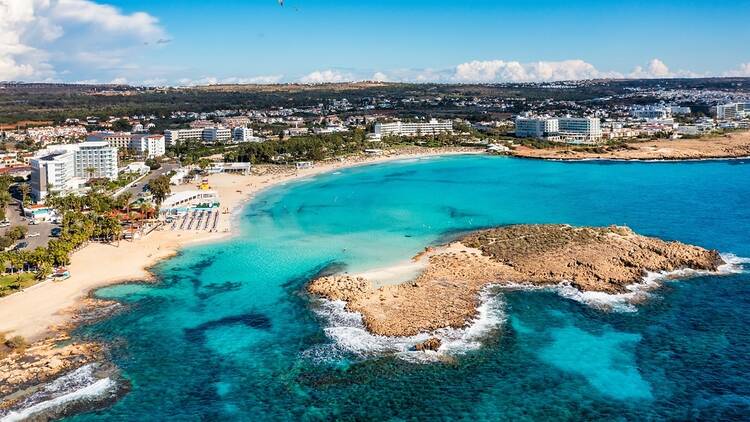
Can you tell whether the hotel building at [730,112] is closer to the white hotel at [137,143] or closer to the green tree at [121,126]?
the white hotel at [137,143]

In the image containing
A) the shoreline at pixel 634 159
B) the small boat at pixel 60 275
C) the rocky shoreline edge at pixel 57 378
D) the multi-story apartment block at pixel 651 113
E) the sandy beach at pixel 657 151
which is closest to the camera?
the rocky shoreline edge at pixel 57 378

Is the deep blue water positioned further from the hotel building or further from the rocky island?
the hotel building

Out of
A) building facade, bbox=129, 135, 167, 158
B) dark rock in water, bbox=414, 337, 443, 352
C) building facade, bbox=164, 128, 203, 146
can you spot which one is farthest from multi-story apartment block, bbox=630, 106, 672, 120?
dark rock in water, bbox=414, 337, 443, 352

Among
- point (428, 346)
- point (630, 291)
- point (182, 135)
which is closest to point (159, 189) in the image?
point (428, 346)

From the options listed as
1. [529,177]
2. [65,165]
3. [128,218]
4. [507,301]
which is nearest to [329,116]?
[529,177]

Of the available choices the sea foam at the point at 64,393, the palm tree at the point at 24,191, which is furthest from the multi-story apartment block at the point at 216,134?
the sea foam at the point at 64,393

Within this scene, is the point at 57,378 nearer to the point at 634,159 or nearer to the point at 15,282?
the point at 15,282
